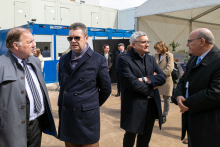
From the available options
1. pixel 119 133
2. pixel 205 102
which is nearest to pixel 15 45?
pixel 205 102

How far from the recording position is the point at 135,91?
103 inches

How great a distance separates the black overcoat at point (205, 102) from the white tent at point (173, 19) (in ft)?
14.0

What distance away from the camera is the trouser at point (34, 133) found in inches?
83.3

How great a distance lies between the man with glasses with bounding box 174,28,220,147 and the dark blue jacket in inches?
40.4

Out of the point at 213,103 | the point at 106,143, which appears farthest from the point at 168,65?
the point at 213,103

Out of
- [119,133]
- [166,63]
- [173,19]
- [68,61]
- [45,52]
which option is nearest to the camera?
[68,61]

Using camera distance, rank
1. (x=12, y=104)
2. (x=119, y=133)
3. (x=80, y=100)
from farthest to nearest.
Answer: (x=119, y=133) < (x=80, y=100) < (x=12, y=104)

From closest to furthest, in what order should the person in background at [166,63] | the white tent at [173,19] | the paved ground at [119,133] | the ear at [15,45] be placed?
the ear at [15,45] → the paved ground at [119,133] → the person in background at [166,63] → the white tent at [173,19]

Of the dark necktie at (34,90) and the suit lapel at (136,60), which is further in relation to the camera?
the suit lapel at (136,60)

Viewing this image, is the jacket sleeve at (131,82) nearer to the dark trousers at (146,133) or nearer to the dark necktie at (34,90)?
the dark trousers at (146,133)

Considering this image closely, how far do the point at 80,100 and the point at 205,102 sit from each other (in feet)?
4.23

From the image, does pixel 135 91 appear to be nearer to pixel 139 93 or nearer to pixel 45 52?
pixel 139 93

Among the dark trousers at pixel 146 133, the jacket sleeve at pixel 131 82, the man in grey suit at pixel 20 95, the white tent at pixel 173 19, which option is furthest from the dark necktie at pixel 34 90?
the white tent at pixel 173 19

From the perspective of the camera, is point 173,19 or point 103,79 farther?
point 173,19
